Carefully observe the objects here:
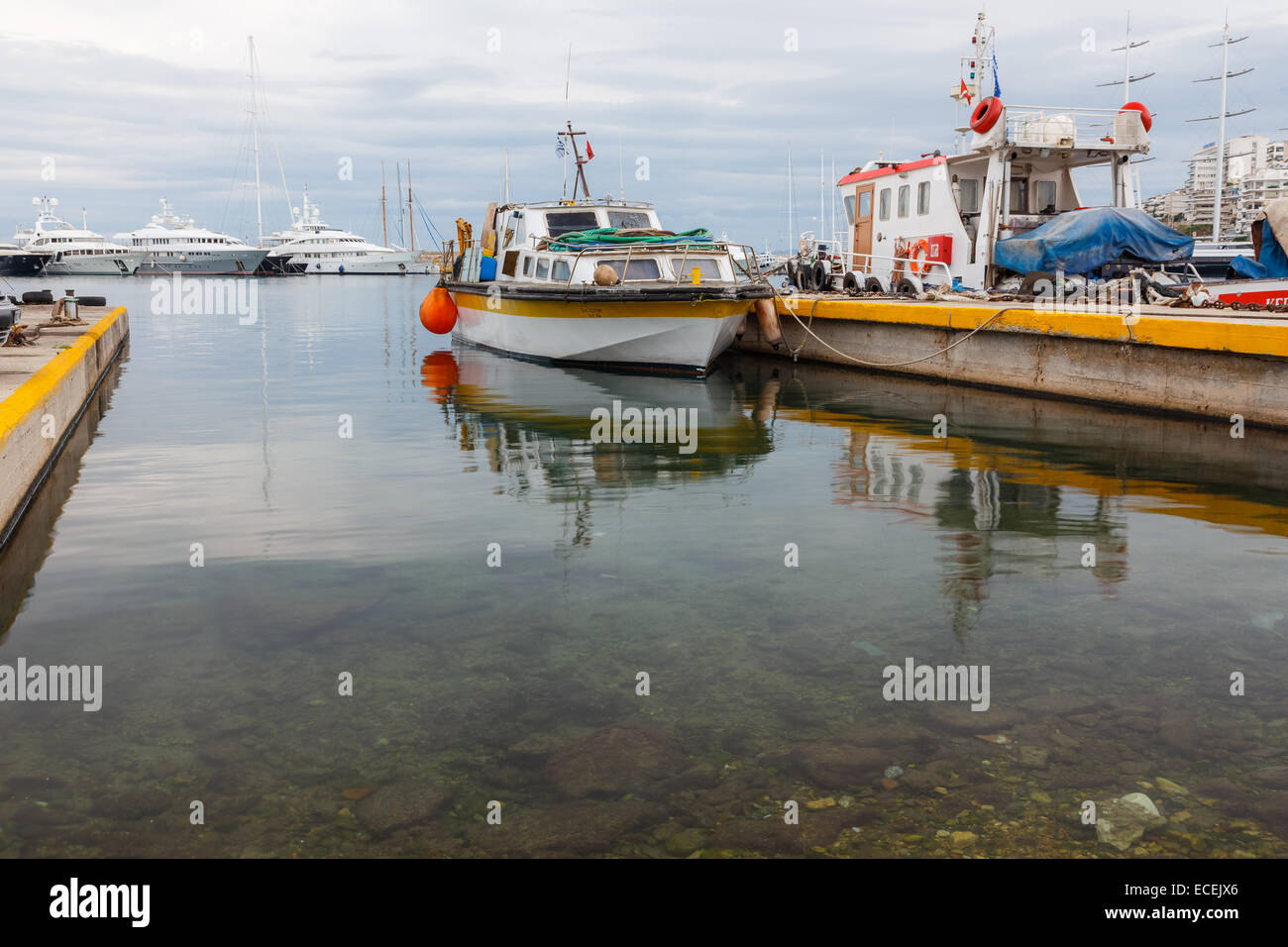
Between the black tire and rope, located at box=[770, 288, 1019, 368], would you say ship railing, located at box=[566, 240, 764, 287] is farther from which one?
the black tire

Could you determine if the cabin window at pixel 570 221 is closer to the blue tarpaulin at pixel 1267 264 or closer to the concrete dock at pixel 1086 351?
the concrete dock at pixel 1086 351

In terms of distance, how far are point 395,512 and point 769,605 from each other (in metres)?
3.98

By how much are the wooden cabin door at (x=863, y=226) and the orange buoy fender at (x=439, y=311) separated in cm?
987

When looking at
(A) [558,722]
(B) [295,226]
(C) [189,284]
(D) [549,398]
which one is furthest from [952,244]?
(B) [295,226]

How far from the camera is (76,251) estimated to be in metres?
121

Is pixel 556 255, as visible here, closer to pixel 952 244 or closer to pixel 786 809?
pixel 952 244

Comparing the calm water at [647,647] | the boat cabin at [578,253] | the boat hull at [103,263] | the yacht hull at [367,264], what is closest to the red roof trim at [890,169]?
the boat cabin at [578,253]

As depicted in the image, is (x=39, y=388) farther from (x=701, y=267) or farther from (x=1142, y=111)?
(x=1142, y=111)

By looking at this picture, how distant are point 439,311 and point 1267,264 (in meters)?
17.6

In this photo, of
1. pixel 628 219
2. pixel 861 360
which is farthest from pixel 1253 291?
pixel 628 219

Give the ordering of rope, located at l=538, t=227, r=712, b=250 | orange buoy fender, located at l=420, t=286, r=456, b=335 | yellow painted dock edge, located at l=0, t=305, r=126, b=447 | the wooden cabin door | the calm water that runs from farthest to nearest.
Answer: orange buoy fender, located at l=420, t=286, r=456, b=335, the wooden cabin door, rope, located at l=538, t=227, r=712, b=250, yellow painted dock edge, located at l=0, t=305, r=126, b=447, the calm water

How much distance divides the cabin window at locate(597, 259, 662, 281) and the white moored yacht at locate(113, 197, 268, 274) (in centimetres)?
10475

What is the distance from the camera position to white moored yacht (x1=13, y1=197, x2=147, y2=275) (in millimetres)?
115175

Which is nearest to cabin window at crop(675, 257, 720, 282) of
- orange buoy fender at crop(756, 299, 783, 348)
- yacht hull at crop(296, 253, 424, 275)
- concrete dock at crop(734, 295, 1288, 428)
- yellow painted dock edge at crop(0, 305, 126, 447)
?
orange buoy fender at crop(756, 299, 783, 348)
